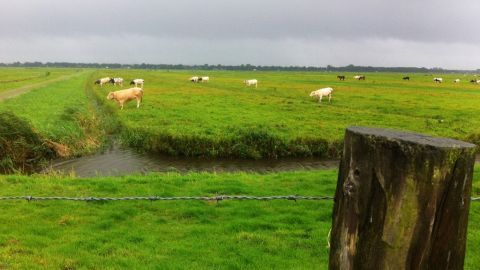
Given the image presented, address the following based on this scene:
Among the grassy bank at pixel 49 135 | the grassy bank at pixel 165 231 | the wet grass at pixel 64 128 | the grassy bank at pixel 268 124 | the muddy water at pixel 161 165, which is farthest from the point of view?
the grassy bank at pixel 268 124

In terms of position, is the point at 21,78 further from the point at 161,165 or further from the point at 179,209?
the point at 179,209

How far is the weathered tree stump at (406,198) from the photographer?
2182 mm

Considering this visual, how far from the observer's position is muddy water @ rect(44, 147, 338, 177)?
17.0 m

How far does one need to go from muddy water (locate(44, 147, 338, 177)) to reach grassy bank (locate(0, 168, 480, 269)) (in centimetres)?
568

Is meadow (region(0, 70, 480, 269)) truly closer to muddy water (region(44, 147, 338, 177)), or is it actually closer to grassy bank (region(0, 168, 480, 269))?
grassy bank (region(0, 168, 480, 269))

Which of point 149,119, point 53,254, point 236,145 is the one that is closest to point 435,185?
point 53,254

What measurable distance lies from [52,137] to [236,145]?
8.81 meters

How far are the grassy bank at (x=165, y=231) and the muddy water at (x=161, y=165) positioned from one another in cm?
568

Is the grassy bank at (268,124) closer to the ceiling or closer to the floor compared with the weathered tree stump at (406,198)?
closer to the floor

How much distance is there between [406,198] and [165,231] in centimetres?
598

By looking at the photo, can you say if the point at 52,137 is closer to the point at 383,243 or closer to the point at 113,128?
the point at 113,128

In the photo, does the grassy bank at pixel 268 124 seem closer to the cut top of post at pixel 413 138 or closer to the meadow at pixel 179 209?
the meadow at pixel 179 209

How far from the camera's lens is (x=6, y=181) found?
11.7 meters

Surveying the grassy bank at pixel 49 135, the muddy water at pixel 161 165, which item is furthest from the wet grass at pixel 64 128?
the muddy water at pixel 161 165
